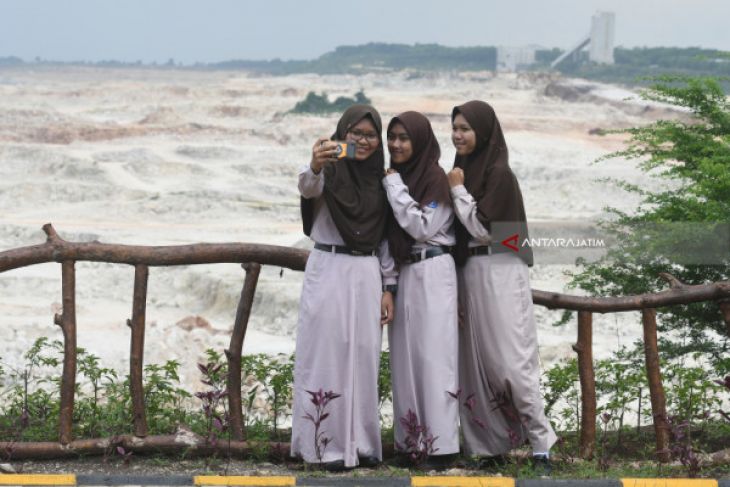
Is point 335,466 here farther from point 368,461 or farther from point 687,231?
point 687,231

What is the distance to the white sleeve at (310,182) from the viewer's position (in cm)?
417

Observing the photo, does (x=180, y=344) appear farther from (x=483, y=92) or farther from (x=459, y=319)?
(x=483, y=92)

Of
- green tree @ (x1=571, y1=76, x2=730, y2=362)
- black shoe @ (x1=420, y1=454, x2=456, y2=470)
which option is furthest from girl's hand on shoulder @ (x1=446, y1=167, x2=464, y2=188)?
green tree @ (x1=571, y1=76, x2=730, y2=362)

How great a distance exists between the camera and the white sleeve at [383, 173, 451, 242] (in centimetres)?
421

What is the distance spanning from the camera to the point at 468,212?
4.28m

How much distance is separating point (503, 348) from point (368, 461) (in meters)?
0.67

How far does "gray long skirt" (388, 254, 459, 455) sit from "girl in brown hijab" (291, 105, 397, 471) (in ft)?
0.31

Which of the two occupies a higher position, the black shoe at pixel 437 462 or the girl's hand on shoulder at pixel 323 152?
the girl's hand on shoulder at pixel 323 152

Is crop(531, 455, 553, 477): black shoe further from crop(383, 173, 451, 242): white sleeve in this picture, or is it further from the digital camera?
the digital camera

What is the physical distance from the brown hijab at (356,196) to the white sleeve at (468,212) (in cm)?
27

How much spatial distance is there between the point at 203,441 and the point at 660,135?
4.40m

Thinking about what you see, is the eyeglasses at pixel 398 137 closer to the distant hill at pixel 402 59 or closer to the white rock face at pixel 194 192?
the white rock face at pixel 194 192

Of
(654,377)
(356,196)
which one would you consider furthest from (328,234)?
(654,377)

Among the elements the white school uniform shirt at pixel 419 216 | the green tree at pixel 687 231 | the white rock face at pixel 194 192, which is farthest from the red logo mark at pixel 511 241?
the white rock face at pixel 194 192
